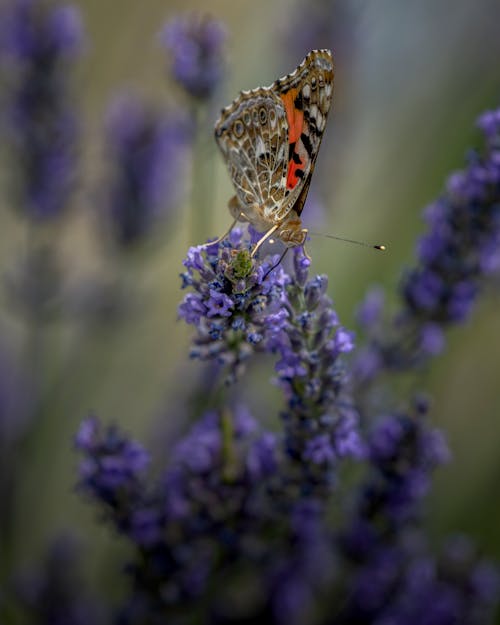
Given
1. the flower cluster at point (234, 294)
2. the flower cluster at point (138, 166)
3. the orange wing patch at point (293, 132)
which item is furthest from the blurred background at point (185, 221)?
the flower cluster at point (234, 294)

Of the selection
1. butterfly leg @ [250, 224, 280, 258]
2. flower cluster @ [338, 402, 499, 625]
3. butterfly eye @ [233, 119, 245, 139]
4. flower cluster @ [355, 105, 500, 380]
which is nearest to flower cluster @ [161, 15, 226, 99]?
butterfly eye @ [233, 119, 245, 139]

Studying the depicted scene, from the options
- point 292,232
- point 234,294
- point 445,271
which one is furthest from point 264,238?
point 445,271

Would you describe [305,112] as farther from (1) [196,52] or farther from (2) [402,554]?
(2) [402,554]

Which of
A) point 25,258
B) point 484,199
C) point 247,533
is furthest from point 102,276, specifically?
point 484,199

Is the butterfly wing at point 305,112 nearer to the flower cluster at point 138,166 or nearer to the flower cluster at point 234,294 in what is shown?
the flower cluster at point 234,294

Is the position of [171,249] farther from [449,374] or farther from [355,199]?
[449,374]
